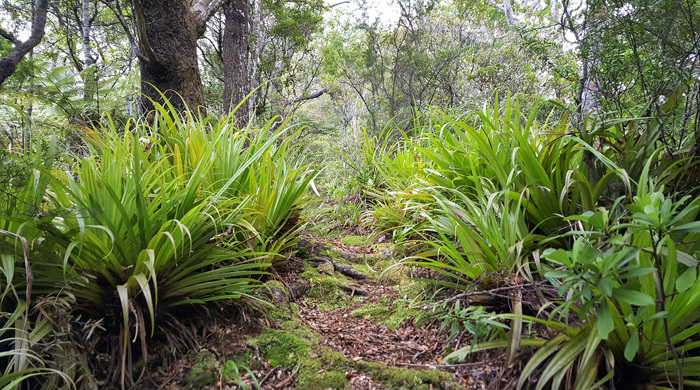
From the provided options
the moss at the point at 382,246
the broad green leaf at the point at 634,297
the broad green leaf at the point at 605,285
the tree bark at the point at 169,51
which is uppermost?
the tree bark at the point at 169,51

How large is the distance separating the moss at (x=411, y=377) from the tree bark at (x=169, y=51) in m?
2.56

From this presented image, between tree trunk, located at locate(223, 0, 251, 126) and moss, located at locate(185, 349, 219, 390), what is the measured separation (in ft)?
14.0

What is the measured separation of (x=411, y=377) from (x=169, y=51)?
3045 mm

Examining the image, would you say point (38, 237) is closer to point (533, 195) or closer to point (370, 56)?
point (533, 195)

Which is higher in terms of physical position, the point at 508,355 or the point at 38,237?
the point at 38,237

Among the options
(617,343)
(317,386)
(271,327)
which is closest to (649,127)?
(617,343)

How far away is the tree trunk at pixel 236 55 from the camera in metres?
5.16

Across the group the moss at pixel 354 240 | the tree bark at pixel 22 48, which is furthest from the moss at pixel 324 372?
the tree bark at pixel 22 48

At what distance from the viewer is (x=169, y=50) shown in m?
2.83

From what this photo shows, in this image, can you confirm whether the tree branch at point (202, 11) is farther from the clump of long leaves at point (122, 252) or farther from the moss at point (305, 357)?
the moss at point (305, 357)

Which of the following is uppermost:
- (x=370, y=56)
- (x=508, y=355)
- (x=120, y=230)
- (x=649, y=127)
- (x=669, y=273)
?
(x=370, y=56)

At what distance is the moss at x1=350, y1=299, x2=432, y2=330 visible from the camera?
1.63 metres

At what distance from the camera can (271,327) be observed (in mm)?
1521

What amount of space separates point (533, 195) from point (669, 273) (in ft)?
2.28
